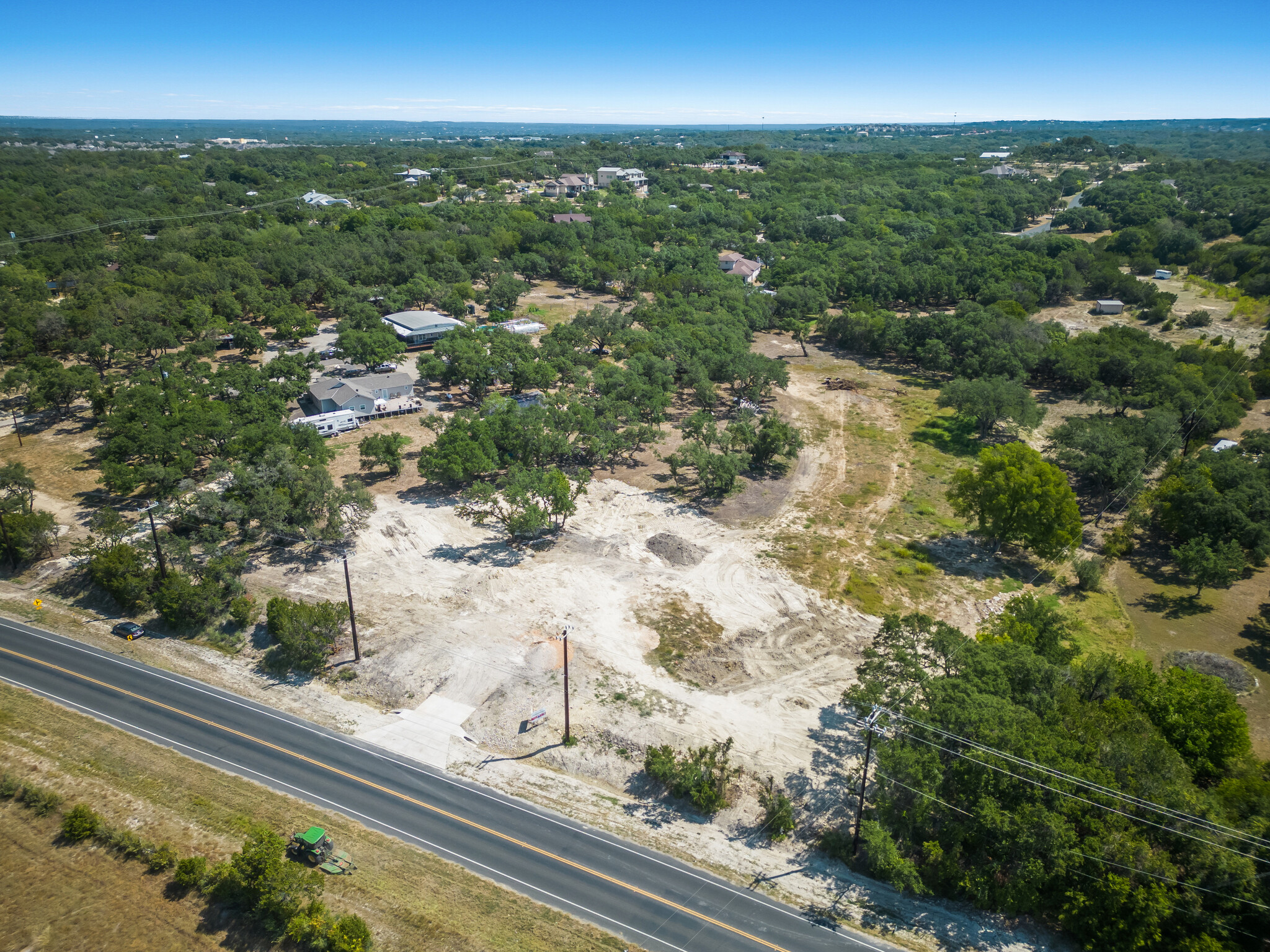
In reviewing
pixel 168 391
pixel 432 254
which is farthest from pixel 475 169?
pixel 168 391

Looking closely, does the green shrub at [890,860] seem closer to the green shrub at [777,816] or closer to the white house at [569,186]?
the green shrub at [777,816]

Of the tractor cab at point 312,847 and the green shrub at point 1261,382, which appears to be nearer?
the tractor cab at point 312,847

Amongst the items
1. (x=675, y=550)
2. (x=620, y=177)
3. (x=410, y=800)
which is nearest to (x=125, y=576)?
(x=410, y=800)

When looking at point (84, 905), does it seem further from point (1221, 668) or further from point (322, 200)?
point (322, 200)

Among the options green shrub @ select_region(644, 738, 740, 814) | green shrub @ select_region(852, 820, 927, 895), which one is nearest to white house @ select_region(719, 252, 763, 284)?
green shrub @ select_region(644, 738, 740, 814)

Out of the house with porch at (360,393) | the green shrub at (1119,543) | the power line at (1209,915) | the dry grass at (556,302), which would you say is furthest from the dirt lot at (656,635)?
the dry grass at (556,302)

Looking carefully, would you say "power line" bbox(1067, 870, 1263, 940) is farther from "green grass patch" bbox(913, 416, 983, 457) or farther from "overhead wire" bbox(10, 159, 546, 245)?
"overhead wire" bbox(10, 159, 546, 245)

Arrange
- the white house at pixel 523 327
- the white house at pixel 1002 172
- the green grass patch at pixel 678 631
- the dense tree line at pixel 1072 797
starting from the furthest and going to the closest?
the white house at pixel 1002 172 < the white house at pixel 523 327 < the green grass patch at pixel 678 631 < the dense tree line at pixel 1072 797

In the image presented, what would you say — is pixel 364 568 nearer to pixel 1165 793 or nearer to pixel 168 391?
pixel 168 391
